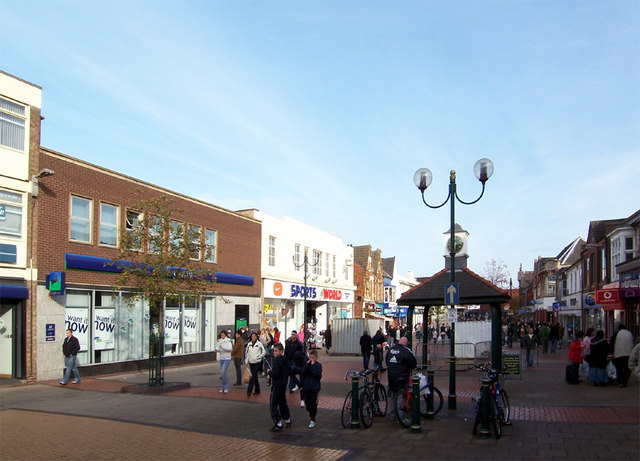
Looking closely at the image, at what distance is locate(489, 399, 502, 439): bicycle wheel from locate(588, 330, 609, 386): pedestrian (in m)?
8.73

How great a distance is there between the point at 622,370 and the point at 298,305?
25.1 meters

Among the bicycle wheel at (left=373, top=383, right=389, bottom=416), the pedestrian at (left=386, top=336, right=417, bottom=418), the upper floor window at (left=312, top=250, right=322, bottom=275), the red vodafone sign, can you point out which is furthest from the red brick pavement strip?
the upper floor window at (left=312, top=250, right=322, bottom=275)

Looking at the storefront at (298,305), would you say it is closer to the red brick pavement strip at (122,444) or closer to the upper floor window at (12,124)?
the upper floor window at (12,124)

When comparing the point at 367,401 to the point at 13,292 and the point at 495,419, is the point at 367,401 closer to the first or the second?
the point at 495,419

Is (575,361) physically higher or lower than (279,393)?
lower

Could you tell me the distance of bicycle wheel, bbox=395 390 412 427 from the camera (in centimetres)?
1102

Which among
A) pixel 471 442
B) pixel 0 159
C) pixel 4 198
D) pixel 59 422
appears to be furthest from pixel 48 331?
pixel 471 442

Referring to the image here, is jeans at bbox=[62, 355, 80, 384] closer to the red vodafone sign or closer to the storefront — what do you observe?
the storefront

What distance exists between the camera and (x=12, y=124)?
18.4 meters

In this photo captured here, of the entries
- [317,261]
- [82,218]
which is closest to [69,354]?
[82,218]

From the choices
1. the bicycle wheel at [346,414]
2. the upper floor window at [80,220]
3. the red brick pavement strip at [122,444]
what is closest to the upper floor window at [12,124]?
the upper floor window at [80,220]

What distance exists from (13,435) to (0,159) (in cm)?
1026

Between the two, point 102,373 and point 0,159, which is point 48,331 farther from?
point 0,159

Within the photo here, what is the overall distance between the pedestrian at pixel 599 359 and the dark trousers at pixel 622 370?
0.34 metres
